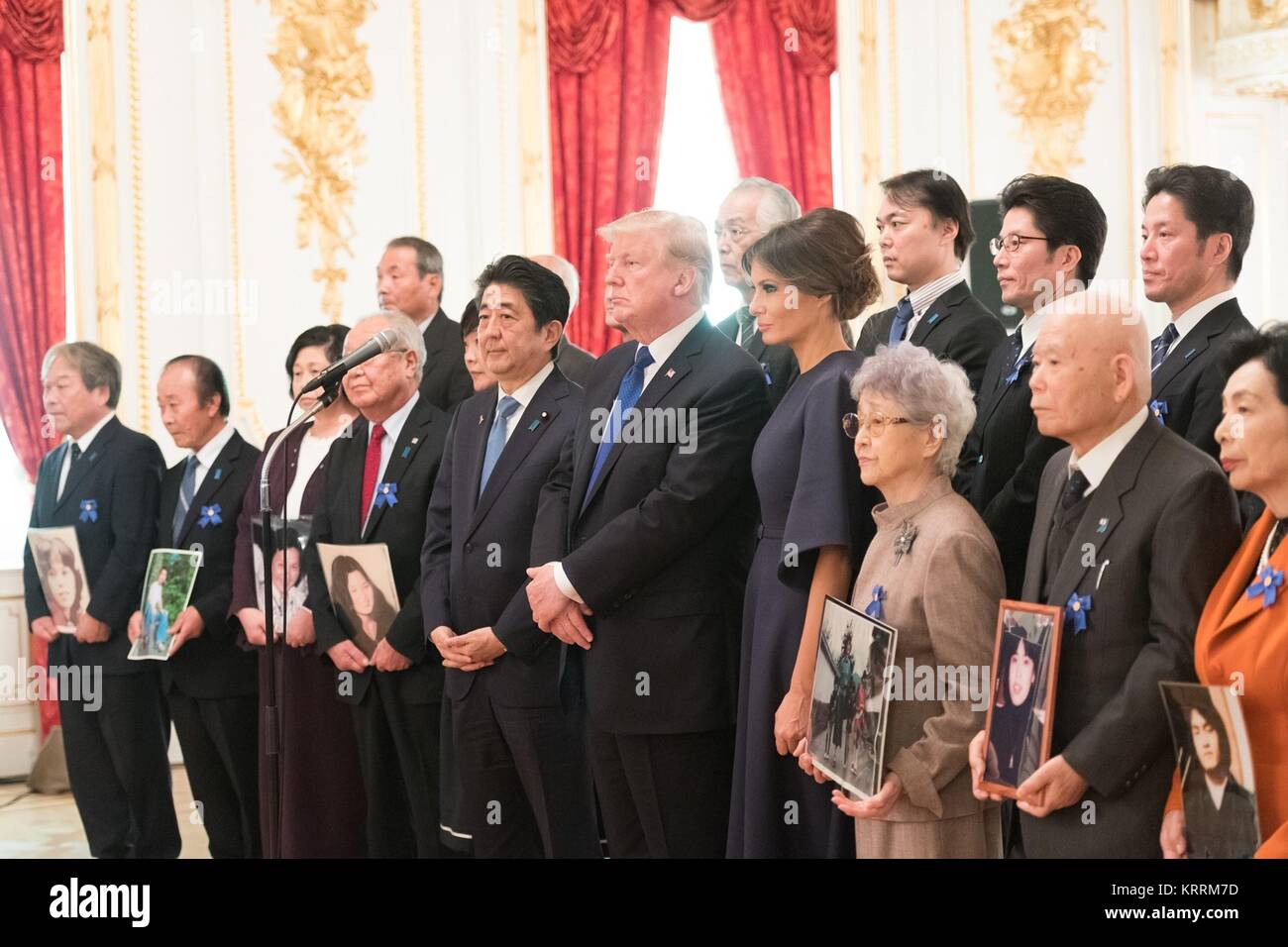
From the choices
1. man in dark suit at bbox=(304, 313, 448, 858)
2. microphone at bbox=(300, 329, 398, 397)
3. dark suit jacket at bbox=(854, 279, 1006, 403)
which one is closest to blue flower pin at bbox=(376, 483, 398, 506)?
man in dark suit at bbox=(304, 313, 448, 858)

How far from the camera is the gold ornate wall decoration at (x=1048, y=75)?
26.3 feet

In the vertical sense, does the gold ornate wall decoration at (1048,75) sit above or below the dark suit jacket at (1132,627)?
above

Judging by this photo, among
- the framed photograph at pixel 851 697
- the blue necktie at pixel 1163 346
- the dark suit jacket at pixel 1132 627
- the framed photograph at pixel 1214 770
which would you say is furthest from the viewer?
the blue necktie at pixel 1163 346

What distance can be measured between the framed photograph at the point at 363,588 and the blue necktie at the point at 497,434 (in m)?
0.39

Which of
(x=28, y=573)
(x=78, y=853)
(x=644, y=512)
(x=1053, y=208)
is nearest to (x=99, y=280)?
(x=28, y=573)

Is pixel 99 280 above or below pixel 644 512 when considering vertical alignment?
above

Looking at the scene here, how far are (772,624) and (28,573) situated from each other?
3.23m

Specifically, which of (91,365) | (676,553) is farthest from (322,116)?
(676,553)

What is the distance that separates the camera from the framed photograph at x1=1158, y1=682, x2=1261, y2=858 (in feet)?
7.44

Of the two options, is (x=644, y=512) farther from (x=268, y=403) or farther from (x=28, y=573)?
(x=268, y=403)

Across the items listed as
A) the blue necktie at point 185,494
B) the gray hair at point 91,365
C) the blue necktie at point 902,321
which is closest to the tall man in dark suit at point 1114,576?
the blue necktie at point 902,321

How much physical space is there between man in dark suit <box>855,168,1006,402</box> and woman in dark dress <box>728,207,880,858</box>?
13.6 inches

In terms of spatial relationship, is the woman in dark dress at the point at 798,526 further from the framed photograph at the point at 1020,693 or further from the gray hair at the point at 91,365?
the gray hair at the point at 91,365

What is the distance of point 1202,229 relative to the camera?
3277 mm
